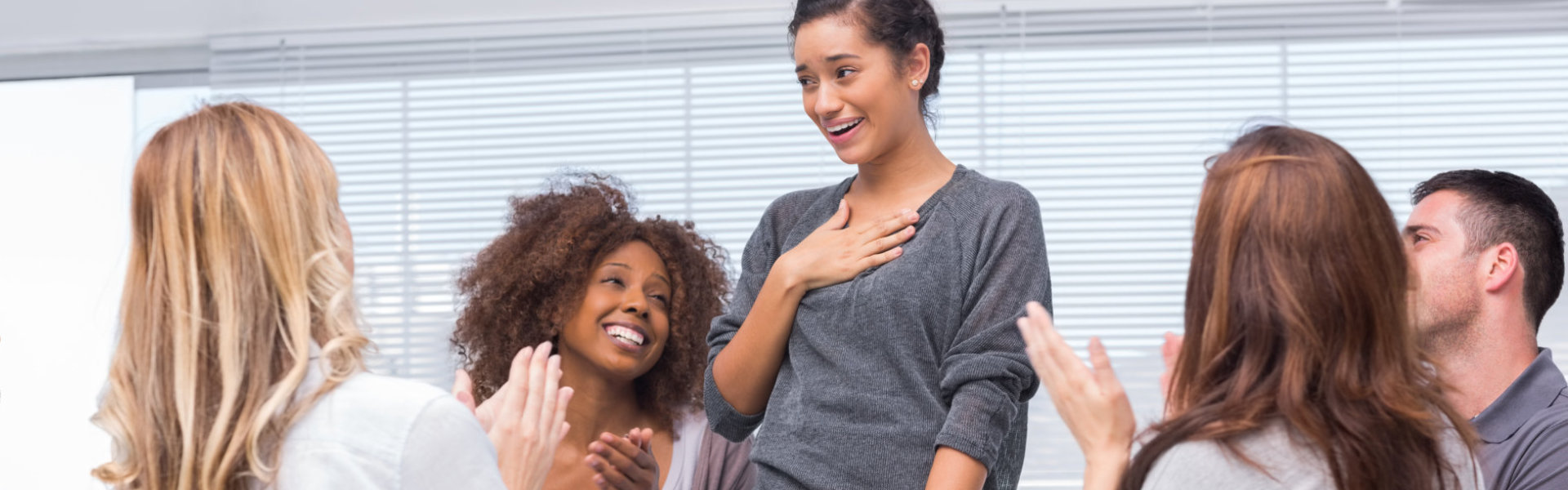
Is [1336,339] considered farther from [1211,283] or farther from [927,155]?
[927,155]

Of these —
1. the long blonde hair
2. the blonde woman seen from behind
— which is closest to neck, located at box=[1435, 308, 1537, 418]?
the blonde woman seen from behind

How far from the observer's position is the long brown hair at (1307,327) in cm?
113

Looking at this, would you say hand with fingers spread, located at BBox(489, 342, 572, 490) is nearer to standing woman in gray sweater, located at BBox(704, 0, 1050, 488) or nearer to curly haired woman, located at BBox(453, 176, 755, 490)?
standing woman in gray sweater, located at BBox(704, 0, 1050, 488)

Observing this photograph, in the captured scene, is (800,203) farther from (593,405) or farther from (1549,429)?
(1549,429)

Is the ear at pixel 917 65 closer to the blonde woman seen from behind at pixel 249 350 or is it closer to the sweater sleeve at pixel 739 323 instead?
the sweater sleeve at pixel 739 323

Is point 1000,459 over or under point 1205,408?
under

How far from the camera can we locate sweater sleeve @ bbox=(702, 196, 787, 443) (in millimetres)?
1749

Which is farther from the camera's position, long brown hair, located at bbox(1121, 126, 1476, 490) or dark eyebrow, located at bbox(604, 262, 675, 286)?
dark eyebrow, located at bbox(604, 262, 675, 286)

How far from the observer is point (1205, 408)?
116 cm

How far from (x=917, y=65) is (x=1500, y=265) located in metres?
1.05

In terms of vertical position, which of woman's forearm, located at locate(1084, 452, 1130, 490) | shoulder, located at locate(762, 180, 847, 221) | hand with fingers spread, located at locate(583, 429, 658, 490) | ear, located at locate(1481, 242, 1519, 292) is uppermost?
shoulder, located at locate(762, 180, 847, 221)

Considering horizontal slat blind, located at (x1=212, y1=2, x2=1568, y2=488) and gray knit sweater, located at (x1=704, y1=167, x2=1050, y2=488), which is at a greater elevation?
horizontal slat blind, located at (x1=212, y1=2, x2=1568, y2=488)

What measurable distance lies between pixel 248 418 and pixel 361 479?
0.37 ft

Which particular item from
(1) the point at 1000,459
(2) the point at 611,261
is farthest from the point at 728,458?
(1) the point at 1000,459
